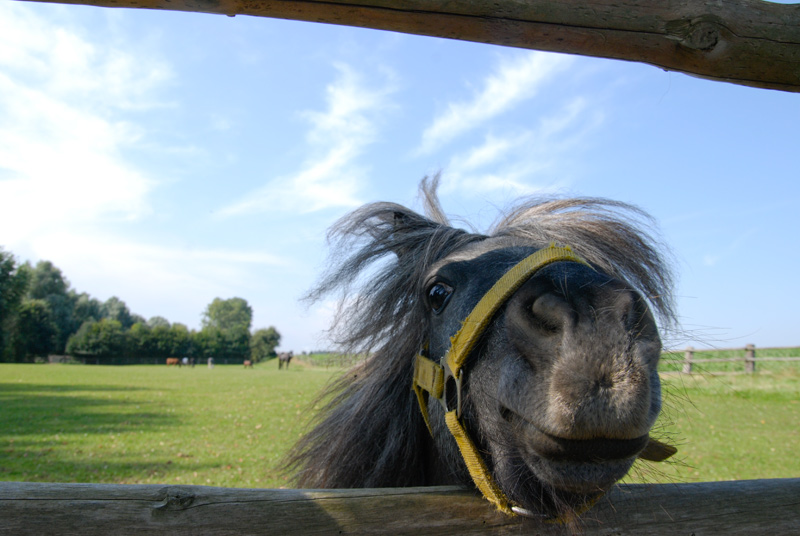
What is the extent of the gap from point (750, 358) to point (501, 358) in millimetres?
25499

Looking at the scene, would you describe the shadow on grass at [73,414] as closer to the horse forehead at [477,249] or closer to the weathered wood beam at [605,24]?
the horse forehead at [477,249]

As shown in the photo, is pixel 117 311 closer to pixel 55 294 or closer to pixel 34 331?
pixel 55 294

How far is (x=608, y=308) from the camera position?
1.47 meters

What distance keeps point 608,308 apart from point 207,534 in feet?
4.90

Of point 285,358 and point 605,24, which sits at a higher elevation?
point 605,24

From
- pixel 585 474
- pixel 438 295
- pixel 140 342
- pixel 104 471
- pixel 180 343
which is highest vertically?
pixel 438 295

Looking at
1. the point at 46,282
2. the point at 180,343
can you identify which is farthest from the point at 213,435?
the point at 46,282

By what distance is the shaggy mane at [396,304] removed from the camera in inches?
99.1

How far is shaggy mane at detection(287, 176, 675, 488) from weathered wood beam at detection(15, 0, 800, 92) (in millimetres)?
939

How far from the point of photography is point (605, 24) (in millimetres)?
1729

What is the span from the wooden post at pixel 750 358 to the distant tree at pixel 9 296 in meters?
70.0

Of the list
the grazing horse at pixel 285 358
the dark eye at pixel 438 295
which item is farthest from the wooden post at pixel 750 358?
the grazing horse at pixel 285 358

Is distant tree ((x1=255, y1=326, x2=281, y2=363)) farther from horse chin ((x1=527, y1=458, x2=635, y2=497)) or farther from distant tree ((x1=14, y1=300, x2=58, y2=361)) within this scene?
horse chin ((x1=527, y1=458, x2=635, y2=497))

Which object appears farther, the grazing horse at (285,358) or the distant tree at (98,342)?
the distant tree at (98,342)
